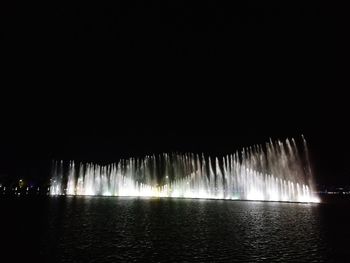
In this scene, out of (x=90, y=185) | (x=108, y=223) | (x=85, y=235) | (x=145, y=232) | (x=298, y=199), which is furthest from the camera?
(x=90, y=185)

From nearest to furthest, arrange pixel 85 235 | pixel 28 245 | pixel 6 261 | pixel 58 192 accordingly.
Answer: pixel 6 261 < pixel 28 245 < pixel 85 235 < pixel 58 192

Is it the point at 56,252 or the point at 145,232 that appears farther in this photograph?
the point at 145,232

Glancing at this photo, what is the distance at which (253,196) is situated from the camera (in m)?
61.4

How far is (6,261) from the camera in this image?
39.0ft

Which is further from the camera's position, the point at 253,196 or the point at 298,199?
the point at 253,196

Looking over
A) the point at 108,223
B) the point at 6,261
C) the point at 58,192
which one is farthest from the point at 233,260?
the point at 58,192

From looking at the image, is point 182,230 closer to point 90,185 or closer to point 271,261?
point 271,261

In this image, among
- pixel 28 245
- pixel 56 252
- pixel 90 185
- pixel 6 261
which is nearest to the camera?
pixel 6 261

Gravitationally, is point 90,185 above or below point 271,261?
above

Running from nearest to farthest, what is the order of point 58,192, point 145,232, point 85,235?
point 85,235 → point 145,232 → point 58,192

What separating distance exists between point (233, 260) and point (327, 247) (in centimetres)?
536

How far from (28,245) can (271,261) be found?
10.3 meters

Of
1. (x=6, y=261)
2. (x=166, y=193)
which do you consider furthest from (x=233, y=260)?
(x=166, y=193)

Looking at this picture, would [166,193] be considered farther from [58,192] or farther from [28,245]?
[28,245]
